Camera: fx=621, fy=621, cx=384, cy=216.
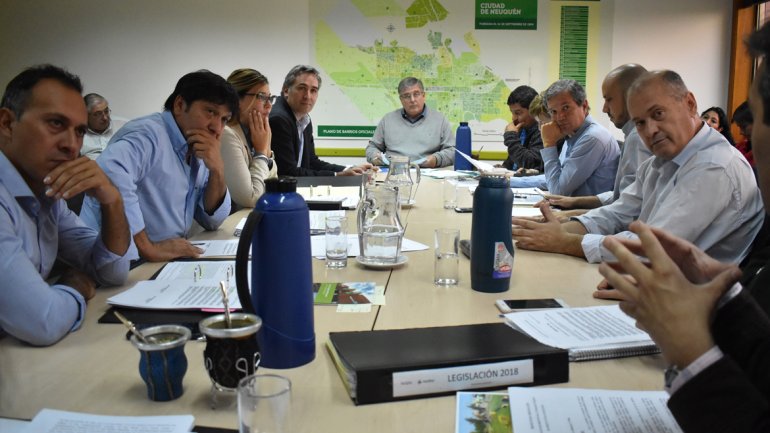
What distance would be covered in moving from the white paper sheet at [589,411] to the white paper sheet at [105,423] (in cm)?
48

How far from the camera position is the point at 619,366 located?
1109 millimetres

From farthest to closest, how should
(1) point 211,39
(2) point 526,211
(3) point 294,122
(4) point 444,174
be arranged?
(1) point 211,39
(4) point 444,174
(3) point 294,122
(2) point 526,211

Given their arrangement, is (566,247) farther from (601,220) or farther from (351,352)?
(351,352)

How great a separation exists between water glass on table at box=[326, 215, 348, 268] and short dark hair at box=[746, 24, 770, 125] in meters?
1.15

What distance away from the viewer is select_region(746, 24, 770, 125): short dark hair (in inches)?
35.1

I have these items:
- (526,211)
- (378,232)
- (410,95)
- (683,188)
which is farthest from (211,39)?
(683,188)

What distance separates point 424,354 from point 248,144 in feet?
7.81

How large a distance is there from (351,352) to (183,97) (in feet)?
5.13

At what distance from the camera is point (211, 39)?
5543 millimetres

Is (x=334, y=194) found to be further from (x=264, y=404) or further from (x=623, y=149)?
(x=264, y=404)

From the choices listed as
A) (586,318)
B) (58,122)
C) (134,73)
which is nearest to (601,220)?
(586,318)

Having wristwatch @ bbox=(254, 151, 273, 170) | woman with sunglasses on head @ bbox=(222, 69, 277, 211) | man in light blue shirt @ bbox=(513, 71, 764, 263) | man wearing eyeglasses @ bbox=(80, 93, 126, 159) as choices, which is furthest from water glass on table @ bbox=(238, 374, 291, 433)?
man wearing eyeglasses @ bbox=(80, 93, 126, 159)

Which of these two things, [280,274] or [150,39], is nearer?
[280,274]

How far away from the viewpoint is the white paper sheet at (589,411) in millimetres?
880
